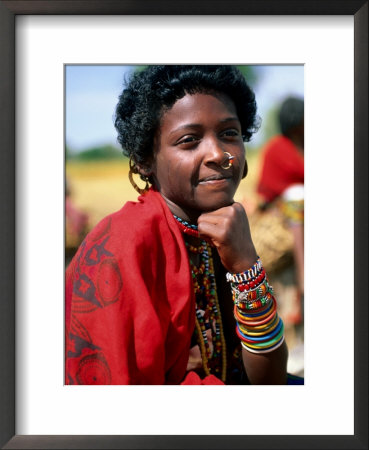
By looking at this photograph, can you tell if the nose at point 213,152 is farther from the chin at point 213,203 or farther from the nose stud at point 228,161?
the chin at point 213,203

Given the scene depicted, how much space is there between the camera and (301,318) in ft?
7.39

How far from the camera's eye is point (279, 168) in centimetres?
229

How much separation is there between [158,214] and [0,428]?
0.84 metres

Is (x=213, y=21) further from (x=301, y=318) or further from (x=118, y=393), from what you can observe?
(x=118, y=393)

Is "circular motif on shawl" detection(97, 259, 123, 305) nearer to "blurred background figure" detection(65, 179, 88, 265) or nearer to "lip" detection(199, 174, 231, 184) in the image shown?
"blurred background figure" detection(65, 179, 88, 265)

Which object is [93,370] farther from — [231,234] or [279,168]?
[279,168]

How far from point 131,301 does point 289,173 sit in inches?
26.4

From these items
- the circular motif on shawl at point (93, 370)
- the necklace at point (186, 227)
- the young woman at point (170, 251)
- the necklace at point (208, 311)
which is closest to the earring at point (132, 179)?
the young woman at point (170, 251)

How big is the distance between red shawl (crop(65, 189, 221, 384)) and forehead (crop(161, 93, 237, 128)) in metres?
0.26

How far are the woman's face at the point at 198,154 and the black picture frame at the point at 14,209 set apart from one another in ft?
0.99

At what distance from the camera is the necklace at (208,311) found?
233 cm

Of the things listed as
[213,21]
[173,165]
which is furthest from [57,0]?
[173,165]

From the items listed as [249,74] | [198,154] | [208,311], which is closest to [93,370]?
[208,311]

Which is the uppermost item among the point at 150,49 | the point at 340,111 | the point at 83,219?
the point at 150,49
